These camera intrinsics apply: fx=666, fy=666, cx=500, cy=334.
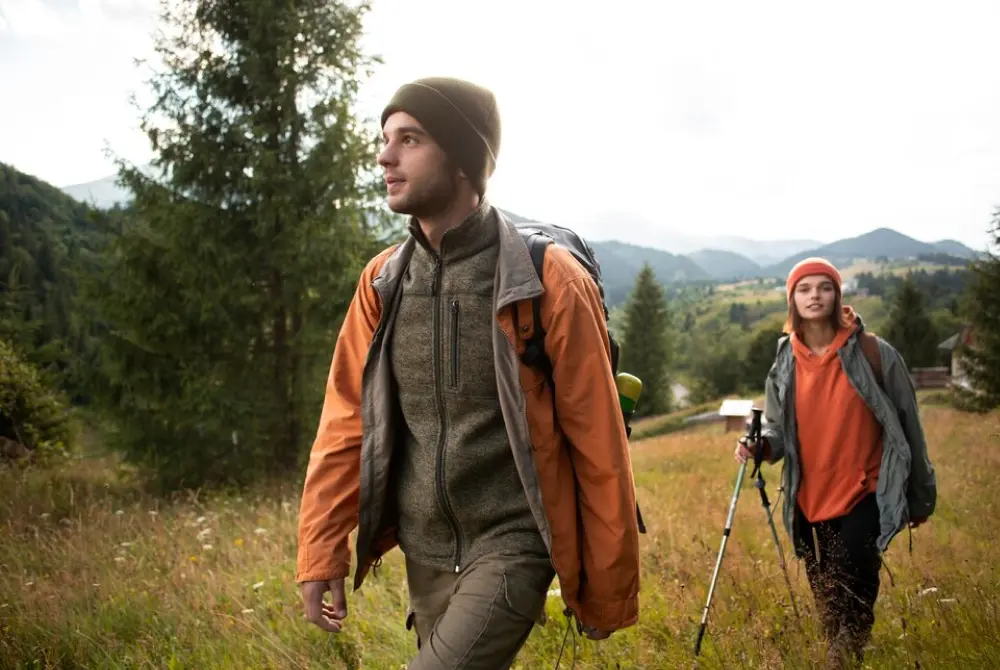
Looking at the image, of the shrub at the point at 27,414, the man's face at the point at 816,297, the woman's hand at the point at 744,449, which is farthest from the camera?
the shrub at the point at 27,414

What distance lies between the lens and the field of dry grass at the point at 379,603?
3234mm

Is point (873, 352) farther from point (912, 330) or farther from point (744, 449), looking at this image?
point (912, 330)

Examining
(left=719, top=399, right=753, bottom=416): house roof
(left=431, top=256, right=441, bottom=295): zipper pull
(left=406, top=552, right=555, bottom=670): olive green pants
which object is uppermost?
(left=431, top=256, right=441, bottom=295): zipper pull

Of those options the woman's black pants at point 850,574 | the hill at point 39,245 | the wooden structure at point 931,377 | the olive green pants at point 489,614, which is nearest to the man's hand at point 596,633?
the olive green pants at point 489,614

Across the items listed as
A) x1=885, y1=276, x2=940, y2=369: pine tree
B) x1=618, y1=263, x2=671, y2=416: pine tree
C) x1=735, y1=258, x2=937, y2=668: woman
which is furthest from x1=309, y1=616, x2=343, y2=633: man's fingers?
x1=885, y1=276, x2=940, y2=369: pine tree

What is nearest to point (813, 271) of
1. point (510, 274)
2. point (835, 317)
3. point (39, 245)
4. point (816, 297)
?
point (816, 297)

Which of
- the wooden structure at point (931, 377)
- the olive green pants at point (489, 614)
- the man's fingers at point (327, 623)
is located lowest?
the wooden structure at point (931, 377)

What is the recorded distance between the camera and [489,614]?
6.36 feet

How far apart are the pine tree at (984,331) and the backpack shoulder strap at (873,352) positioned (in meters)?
29.2

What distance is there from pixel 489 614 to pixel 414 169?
139 cm

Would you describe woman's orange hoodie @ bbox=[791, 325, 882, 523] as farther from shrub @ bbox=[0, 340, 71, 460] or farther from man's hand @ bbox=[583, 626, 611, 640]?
shrub @ bbox=[0, 340, 71, 460]

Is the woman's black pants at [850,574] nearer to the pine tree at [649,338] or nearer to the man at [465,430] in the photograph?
the man at [465,430]

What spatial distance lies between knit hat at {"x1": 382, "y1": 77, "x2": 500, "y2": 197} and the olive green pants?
4.08 feet

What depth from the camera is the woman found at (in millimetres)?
3404
